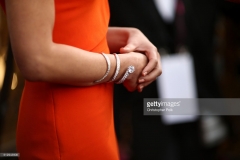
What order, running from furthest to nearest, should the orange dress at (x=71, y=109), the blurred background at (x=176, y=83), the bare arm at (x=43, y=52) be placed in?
the blurred background at (x=176, y=83) < the orange dress at (x=71, y=109) < the bare arm at (x=43, y=52)

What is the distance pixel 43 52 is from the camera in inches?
36.2

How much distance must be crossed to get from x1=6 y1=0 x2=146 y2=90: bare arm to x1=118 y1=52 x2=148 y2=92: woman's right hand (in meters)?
0.06

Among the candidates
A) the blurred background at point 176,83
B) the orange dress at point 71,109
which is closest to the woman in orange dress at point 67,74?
the orange dress at point 71,109

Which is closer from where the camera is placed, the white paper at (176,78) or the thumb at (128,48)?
the thumb at (128,48)

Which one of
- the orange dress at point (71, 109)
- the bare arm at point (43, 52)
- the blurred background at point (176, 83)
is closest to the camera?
the bare arm at point (43, 52)

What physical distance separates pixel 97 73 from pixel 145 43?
0.66 feet

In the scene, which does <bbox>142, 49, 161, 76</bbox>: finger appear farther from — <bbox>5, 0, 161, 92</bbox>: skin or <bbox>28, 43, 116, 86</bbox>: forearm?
<bbox>28, 43, 116, 86</bbox>: forearm

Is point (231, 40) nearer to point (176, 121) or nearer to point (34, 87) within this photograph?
point (176, 121)

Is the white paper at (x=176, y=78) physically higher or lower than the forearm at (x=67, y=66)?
lower

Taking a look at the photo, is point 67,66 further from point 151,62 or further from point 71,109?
point 151,62

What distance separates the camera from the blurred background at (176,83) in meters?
1.79

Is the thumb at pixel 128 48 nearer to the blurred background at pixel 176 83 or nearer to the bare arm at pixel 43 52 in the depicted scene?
the bare arm at pixel 43 52

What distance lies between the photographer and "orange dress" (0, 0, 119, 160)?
1002mm

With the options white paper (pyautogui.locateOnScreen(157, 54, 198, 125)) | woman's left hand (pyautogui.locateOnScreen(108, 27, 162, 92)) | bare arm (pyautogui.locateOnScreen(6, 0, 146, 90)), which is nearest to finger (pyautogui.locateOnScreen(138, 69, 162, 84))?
woman's left hand (pyautogui.locateOnScreen(108, 27, 162, 92))
